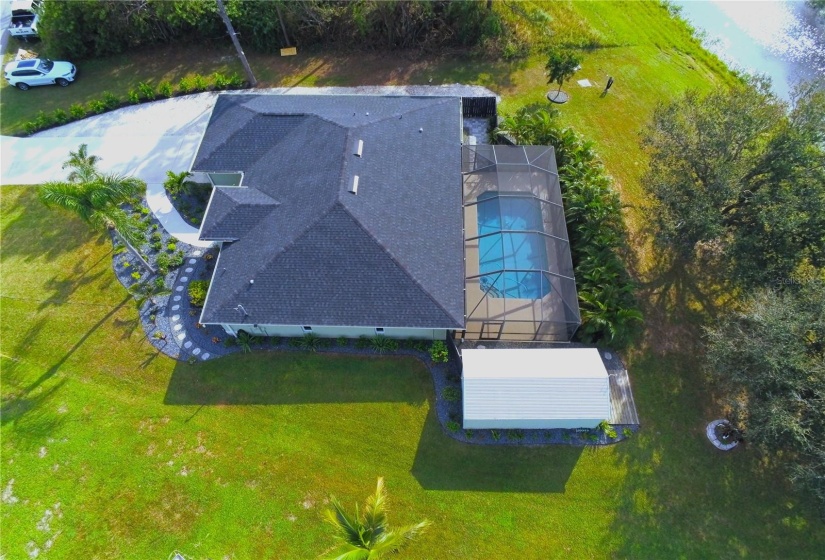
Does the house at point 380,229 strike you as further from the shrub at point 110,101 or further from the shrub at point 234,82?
the shrub at point 110,101

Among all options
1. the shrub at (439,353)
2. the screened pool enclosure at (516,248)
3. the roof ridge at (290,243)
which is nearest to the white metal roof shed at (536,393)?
the shrub at (439,353)

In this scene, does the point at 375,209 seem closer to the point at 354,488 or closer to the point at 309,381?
the point at 309,381

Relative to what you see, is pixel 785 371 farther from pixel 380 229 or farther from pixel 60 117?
pixel 60 117

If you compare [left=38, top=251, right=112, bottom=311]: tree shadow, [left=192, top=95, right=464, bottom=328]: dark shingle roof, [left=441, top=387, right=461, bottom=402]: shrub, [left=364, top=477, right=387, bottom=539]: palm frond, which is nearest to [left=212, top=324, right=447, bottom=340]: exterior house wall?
[left=192, top=95, right=464, bottom=328]: dark shingle roof

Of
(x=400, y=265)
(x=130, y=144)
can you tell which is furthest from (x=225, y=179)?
(x=400, y=265)

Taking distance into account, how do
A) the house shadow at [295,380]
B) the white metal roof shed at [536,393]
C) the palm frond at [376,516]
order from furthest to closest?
the house shadow at [295,380]
the white metal roof shed at [536,393]
the palm frond at [376,516]

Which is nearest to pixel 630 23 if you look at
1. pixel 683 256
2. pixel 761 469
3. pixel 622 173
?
pixel 622 173
